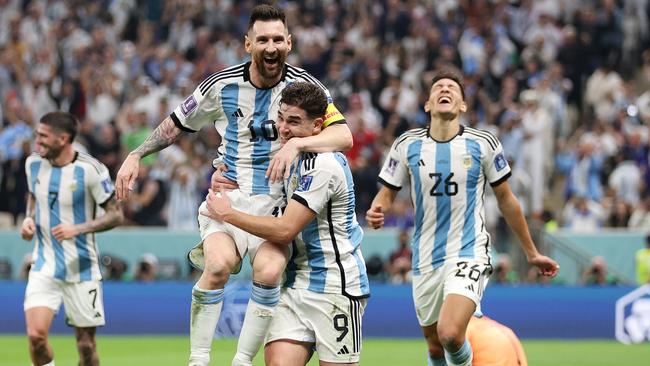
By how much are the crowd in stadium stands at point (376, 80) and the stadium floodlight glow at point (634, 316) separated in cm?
204

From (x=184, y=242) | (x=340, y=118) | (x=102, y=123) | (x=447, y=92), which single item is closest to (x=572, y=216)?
(x=184, y=242)

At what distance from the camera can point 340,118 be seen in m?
9.20

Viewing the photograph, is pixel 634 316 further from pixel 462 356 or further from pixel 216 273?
pixel 216 273

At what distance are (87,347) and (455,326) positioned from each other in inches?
137

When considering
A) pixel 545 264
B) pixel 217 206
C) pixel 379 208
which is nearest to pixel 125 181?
pixel 217 206

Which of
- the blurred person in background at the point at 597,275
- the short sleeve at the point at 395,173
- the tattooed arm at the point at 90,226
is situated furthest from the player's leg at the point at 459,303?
the blurred person in background at the point at 597,275

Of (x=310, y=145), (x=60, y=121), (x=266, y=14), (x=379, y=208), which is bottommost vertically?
(x=379, y=208)

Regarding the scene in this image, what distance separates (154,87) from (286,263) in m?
13.9

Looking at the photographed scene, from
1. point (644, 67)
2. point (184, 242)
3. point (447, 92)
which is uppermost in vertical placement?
point (644, 67)

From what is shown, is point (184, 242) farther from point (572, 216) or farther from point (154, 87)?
point (572, 216)

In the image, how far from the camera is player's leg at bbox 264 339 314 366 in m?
8.75

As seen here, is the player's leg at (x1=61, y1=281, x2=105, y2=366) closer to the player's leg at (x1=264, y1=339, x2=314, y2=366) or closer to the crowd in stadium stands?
the player's leg at (x1=264, y1=339, x2=314, y2=366)

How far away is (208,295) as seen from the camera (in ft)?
29.3

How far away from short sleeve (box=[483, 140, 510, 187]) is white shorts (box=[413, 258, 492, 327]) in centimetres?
68
